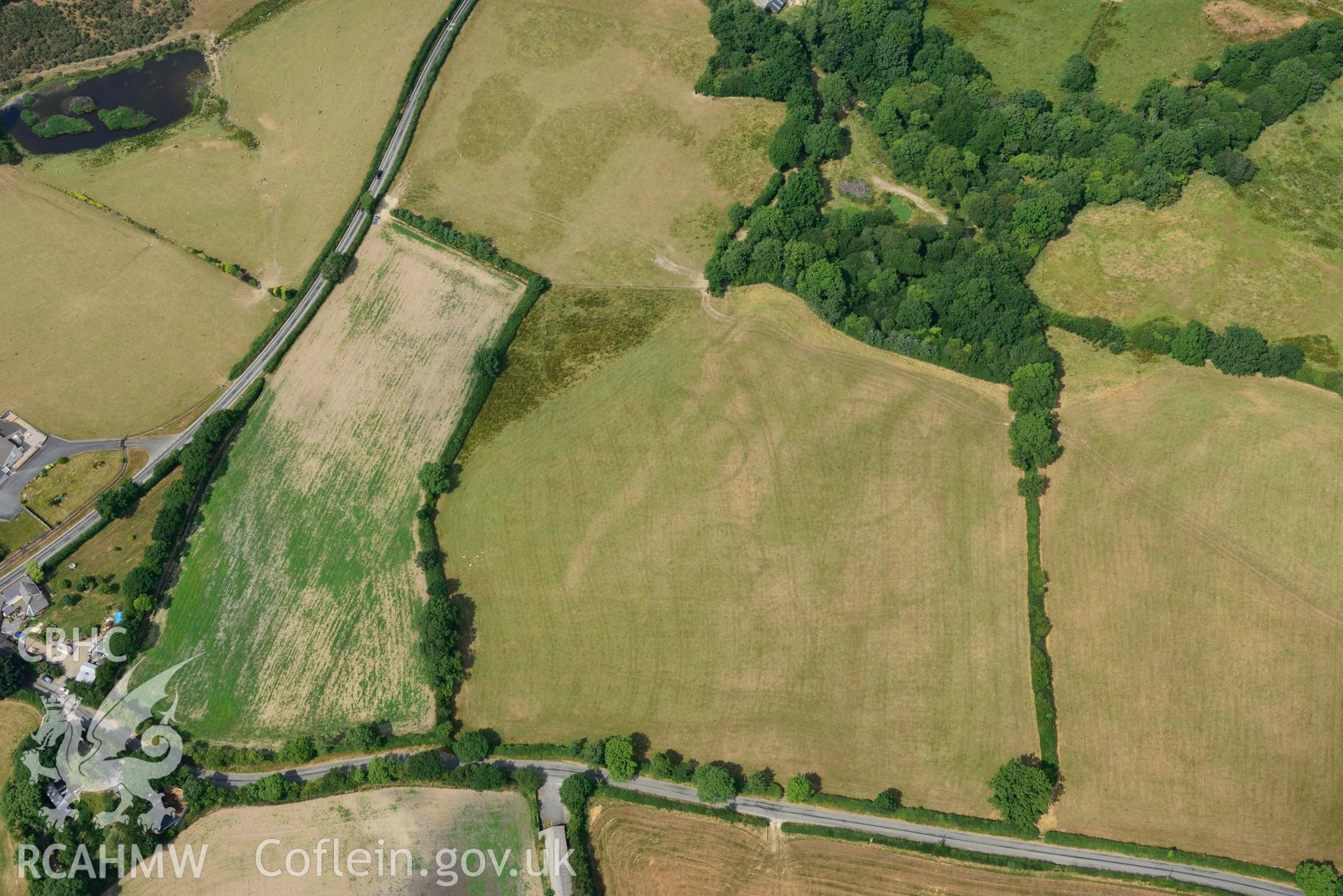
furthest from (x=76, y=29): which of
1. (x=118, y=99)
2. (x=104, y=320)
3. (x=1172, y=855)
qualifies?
(x=1172, y=855)

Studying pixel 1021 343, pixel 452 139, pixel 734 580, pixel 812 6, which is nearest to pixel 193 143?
pixel 452 139

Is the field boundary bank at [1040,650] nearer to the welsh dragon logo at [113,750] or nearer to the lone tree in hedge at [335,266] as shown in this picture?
the welsh dragon logo at [113,750]

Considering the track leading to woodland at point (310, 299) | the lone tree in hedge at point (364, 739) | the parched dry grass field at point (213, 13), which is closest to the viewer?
the lone tree in hedge at point (364, 739)

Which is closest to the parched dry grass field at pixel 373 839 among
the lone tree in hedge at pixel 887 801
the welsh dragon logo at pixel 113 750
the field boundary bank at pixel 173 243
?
the welsh dragon logo at pixel 113 750

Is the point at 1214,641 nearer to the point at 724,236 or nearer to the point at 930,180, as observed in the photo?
the point at 930,180

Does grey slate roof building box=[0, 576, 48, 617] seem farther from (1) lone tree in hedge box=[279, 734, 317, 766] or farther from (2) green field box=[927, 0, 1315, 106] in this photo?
(2) green field box=[927, 0, 1315, 106]

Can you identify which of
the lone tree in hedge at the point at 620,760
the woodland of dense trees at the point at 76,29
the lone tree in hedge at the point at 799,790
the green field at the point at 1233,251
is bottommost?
the lone tree in hedge at the point at 799,790

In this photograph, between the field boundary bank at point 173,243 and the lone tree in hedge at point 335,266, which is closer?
the lone tree in hedge at point 335,266
